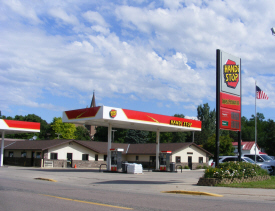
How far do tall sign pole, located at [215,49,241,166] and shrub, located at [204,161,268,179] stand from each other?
1811mm

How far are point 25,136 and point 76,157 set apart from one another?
47.4m

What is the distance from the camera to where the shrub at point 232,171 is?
16.8 metres

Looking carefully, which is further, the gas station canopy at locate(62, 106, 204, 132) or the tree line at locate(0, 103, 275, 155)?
the tree line at locate(0, 103, 275, 155)

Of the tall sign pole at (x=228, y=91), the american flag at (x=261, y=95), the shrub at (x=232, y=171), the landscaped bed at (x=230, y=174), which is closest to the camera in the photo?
the landscaped bed at (x=230, y=174)

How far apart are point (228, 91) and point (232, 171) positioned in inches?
199

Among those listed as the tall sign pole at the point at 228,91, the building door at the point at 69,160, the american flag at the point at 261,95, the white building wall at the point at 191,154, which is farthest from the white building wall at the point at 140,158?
the tall sign pole at the point at 228,91

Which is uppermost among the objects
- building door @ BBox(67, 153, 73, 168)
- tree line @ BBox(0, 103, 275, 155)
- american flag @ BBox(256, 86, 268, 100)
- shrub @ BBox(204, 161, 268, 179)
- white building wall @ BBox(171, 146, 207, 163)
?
american flag @ BBox(256, 86, 268, 100)

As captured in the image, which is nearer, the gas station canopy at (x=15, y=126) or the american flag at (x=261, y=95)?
the american flag at (x=261, y=95)

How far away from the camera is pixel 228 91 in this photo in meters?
19.5

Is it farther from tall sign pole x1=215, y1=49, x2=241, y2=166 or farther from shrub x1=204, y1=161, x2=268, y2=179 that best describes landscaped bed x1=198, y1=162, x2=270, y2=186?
tall sign pole x1=215, y1=49, x2=241, y2=166

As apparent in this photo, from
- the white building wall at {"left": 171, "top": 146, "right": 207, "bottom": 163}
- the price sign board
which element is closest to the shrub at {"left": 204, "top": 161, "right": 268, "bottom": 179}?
the price sign board

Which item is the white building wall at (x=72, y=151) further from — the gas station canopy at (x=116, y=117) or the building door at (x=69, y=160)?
the gas station canopy at (x=116, y=117)

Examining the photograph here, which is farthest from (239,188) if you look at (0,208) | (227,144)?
(227,144)

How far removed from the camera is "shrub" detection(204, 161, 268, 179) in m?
16.8
